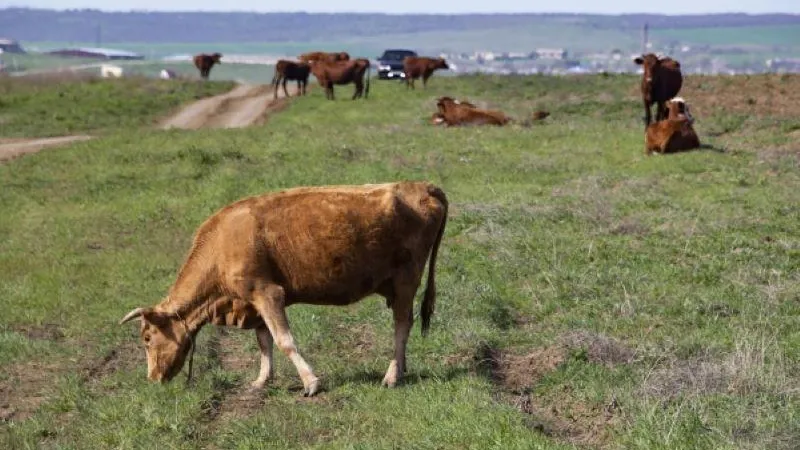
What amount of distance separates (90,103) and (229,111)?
4442 mm

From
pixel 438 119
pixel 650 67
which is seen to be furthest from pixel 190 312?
pixel 438 119

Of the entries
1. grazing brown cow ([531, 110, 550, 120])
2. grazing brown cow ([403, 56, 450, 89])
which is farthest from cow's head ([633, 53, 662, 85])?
grazing brown cow ([403, 56, 450, 89])

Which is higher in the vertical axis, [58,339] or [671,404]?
[671,404]

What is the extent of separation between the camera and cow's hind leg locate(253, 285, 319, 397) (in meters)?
9.12

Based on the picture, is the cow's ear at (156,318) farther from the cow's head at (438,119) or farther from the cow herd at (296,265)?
the cow's head at (438,119)

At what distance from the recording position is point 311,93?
4522 centimetres

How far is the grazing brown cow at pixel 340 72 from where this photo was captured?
41.7 m

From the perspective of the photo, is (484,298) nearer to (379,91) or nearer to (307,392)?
(307,392)

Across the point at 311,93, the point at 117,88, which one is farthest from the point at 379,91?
the point at 117,88

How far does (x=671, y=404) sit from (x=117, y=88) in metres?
38.3

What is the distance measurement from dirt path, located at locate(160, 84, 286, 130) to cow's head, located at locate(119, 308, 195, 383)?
72.5ft

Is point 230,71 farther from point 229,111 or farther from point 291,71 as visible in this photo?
point 229,111

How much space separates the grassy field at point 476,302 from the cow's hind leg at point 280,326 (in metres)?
0.19

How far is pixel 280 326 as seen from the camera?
9266mm
